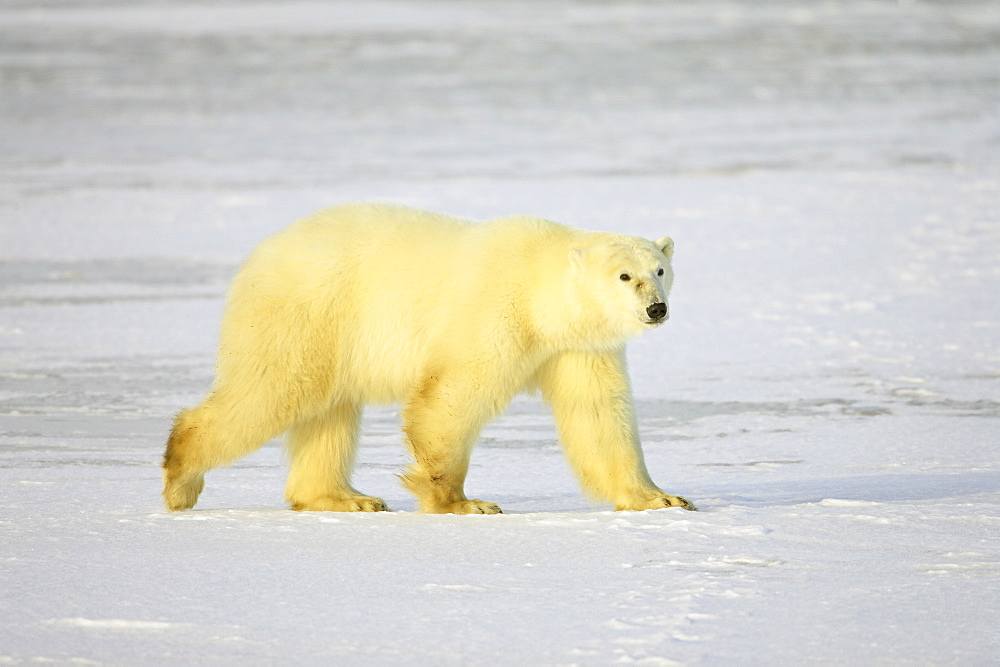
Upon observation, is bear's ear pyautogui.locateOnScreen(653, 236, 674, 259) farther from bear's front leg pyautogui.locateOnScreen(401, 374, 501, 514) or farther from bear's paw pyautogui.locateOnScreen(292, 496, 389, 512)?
bear's paw pyautogui.locateOnScreen(292, 496, 389, 512)

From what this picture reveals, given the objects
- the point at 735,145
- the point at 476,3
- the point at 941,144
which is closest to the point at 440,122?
the point at 735,145

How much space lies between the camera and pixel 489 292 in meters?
Result: 3.95

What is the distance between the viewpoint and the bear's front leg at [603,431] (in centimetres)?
399

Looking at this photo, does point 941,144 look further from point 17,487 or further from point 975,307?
point 17,487

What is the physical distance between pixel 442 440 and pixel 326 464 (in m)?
0.56

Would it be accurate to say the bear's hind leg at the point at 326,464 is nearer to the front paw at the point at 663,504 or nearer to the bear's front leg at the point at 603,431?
the bear's front leg at the point at 603,431

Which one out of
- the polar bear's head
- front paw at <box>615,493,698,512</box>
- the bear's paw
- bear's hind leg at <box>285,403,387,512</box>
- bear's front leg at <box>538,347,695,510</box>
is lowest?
the bear's paw

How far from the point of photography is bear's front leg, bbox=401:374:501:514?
3879 millimetres

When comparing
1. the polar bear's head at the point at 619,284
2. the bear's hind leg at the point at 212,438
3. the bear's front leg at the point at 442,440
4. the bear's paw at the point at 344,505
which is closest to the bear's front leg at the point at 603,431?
the polar bear's head at the point at 619,284

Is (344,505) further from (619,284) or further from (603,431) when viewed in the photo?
(619,284)

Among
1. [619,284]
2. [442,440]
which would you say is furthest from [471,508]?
[619,284]

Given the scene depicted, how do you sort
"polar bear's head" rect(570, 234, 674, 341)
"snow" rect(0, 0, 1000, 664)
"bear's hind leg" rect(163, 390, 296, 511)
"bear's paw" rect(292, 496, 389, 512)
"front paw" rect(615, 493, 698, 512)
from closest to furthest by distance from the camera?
"snow" rect(0, 0, 1000, 664) → "polar bear's head" rect(570, 234, 674, 341) → "front paw" rect(615, 493, 698, 512) → "bear's hind leg" rect(163, 390, 296, 511) → "bear's paw" rect(292, 496, 389, 512)

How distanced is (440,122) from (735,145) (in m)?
3.39

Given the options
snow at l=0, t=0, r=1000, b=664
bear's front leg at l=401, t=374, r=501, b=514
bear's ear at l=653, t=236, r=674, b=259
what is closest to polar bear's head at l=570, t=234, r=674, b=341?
bear's ear at l=653, t=236, r=674, b=259
